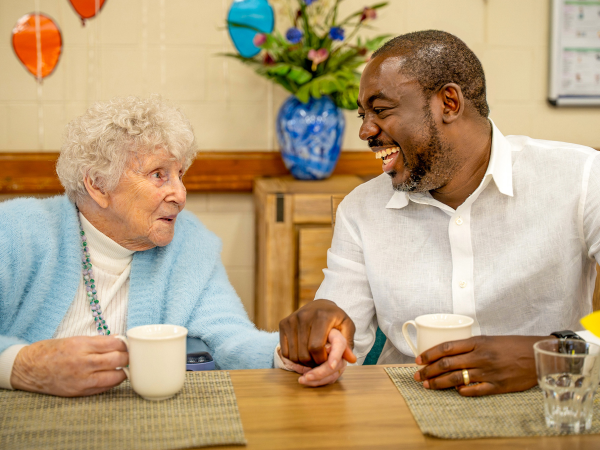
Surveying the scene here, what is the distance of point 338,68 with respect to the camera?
2527 mm

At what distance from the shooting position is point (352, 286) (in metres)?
1.48

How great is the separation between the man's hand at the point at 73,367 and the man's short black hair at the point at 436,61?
0.84 metres

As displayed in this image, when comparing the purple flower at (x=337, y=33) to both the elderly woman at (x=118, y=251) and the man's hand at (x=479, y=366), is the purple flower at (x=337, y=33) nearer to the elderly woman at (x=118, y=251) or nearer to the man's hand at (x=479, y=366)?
the elderly woman at (x=118, y=251)

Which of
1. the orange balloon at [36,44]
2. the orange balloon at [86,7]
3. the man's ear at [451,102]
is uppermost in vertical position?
the orange balloon at [86,7]

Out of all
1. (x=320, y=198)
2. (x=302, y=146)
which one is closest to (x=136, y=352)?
(x=320, y=198)

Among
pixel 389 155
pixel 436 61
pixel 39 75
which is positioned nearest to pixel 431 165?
pixel 389 155

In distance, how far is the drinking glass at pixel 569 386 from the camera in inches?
35.1

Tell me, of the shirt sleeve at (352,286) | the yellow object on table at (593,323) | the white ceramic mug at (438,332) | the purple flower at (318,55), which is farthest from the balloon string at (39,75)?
the yellow object on table at (593,323)

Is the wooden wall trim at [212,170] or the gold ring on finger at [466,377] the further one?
the wooden wall trim at [212,170]

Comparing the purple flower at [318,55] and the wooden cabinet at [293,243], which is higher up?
the purple flower at [318,55]

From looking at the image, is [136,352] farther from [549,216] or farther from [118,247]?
[549,216]

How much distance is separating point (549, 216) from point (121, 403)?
0.97m

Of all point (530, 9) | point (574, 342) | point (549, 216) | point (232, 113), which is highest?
point (530, 9)

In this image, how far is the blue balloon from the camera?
2762 mm
